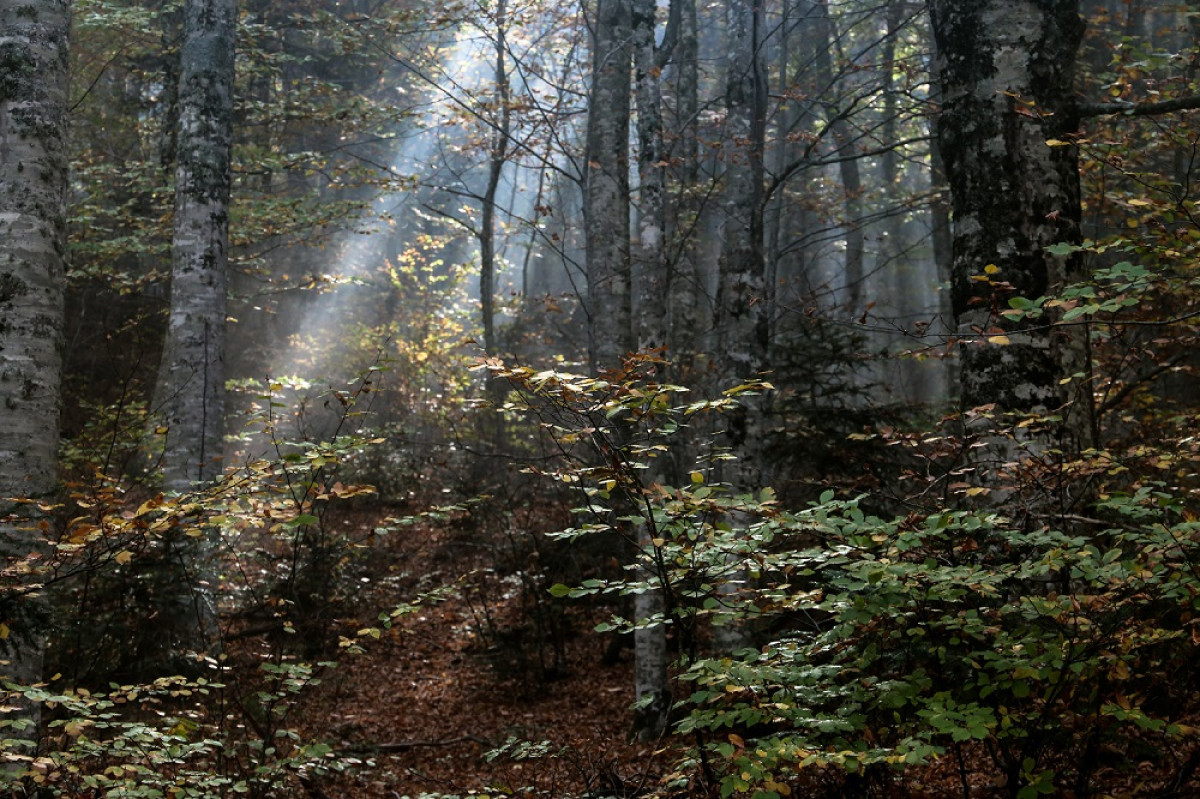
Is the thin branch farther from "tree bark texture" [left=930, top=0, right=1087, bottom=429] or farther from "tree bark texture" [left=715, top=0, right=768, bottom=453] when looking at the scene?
"tree bark texture" [left=715, top=0, right=768, bottom=453]

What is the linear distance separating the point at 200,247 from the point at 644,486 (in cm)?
581

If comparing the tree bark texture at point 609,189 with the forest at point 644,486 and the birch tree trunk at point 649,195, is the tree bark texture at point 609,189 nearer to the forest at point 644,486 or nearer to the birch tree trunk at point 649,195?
the forest at point 644,486

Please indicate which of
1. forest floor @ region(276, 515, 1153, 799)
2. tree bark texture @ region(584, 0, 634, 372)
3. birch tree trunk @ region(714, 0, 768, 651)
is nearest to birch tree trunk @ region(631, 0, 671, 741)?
tree bark texture @ region(584, 0, 634, 372)

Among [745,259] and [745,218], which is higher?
[745,218]

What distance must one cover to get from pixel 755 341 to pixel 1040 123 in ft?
12.4

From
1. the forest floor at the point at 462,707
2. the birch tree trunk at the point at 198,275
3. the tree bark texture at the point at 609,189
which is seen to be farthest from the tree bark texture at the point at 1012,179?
the birch tree trunk at the point at 198,275

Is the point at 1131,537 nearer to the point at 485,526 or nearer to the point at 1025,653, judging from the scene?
the point at 1025,653

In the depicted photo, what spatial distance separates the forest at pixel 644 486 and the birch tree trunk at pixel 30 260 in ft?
0.08

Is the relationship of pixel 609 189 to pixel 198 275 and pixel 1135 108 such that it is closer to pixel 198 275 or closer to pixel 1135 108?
pixel 198 275

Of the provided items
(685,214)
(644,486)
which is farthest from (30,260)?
(685,214)

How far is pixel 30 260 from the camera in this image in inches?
181

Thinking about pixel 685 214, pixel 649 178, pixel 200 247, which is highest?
pixel 685 214

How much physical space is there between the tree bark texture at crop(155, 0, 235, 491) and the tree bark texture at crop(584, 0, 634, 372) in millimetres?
3579

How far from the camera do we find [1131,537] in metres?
3.28
